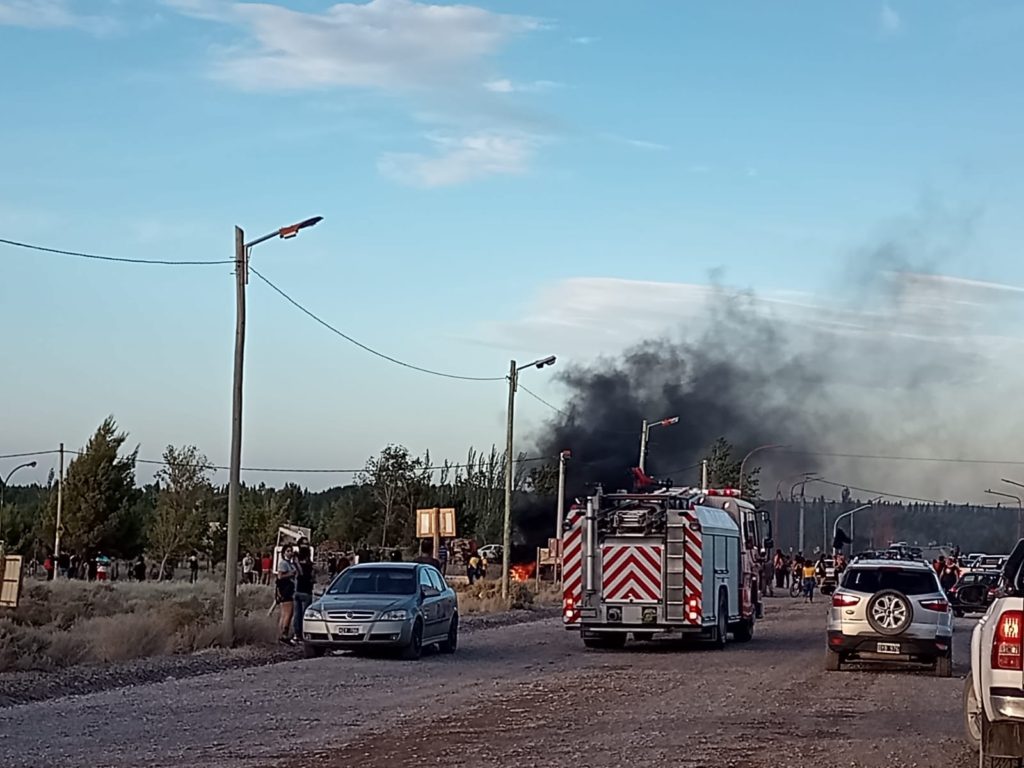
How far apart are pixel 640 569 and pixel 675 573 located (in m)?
0.64

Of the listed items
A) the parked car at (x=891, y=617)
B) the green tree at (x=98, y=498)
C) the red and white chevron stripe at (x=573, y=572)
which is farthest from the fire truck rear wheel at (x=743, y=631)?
the green tree at (x=98, y=498)

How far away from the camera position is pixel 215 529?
7538cm

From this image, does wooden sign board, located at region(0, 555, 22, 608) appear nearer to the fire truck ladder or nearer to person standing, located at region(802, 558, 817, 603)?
the fire truck ladder

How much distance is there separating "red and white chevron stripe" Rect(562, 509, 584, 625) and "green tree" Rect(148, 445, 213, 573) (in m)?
45.1

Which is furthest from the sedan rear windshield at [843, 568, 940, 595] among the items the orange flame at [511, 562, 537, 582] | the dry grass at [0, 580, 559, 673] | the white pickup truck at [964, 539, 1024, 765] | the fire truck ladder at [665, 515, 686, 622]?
the orange flame at [511, 562, 537, 582]

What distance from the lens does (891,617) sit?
75.2ft

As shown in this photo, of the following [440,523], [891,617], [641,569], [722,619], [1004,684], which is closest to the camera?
[1004,684]

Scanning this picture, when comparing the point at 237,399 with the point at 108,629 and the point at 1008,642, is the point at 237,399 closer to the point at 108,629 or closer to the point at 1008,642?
the point at 108,629

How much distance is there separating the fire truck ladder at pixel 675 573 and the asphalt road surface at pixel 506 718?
6.15ft

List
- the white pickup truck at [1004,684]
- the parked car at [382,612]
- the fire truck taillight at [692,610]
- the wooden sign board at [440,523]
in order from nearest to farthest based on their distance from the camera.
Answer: the white pickup truck at [1004,684] → the parked car at [382,612] → the fire truck taillight at [692,610] → the wooden sign board at [440,523]

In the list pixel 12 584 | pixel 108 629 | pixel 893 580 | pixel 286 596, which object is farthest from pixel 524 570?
pixel 893 580

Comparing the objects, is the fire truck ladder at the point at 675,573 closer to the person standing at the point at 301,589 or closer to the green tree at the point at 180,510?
the person standing at the point at 301,589

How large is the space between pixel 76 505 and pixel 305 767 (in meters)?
59.3

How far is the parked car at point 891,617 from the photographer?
22859 mm
